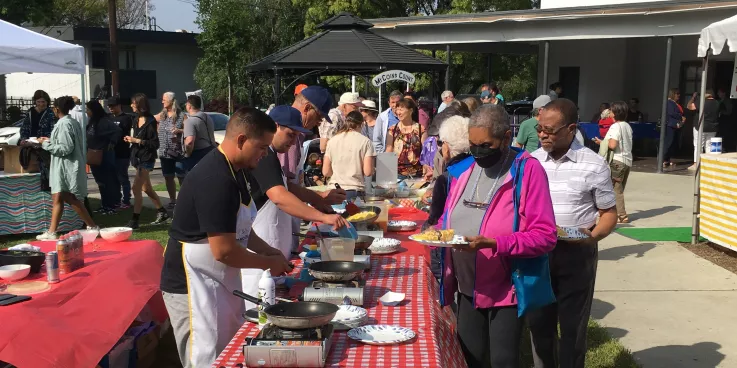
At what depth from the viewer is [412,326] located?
318cm

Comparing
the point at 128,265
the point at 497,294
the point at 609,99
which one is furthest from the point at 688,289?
the point at 609,99

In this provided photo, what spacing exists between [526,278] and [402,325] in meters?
0.67

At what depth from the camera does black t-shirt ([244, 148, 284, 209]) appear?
412 cm

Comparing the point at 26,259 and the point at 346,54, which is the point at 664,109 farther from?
the point at 26,259

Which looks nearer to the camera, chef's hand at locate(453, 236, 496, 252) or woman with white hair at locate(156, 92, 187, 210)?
chef's hand at locate(453, 236, 496, 252)

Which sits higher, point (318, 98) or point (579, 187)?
point (318, 98)

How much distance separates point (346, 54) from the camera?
35.6ft

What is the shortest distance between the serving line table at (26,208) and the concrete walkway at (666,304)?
23.1ft

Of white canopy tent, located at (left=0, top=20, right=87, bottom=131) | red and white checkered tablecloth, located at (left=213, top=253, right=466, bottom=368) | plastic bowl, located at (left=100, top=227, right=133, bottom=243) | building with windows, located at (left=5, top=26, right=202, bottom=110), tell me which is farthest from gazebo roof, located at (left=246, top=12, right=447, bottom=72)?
building with windows, located at (left=5, top=26, right=202, bottom=110)

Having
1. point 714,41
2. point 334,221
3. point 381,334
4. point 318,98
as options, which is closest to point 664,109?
point 714,41

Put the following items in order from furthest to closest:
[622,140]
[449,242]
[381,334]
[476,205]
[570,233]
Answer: [622,140] → [570,233] → [476,205] → [449,242] → [381,334]

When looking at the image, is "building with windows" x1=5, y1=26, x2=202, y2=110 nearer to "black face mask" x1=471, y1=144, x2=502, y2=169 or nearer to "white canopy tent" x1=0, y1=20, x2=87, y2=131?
"white canopy tent" x1=0, y1=20, x2=87, y2=131

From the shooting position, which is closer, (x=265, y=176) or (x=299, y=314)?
(x=299, y=314)

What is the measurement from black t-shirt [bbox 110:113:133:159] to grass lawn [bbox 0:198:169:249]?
94 centimetres
